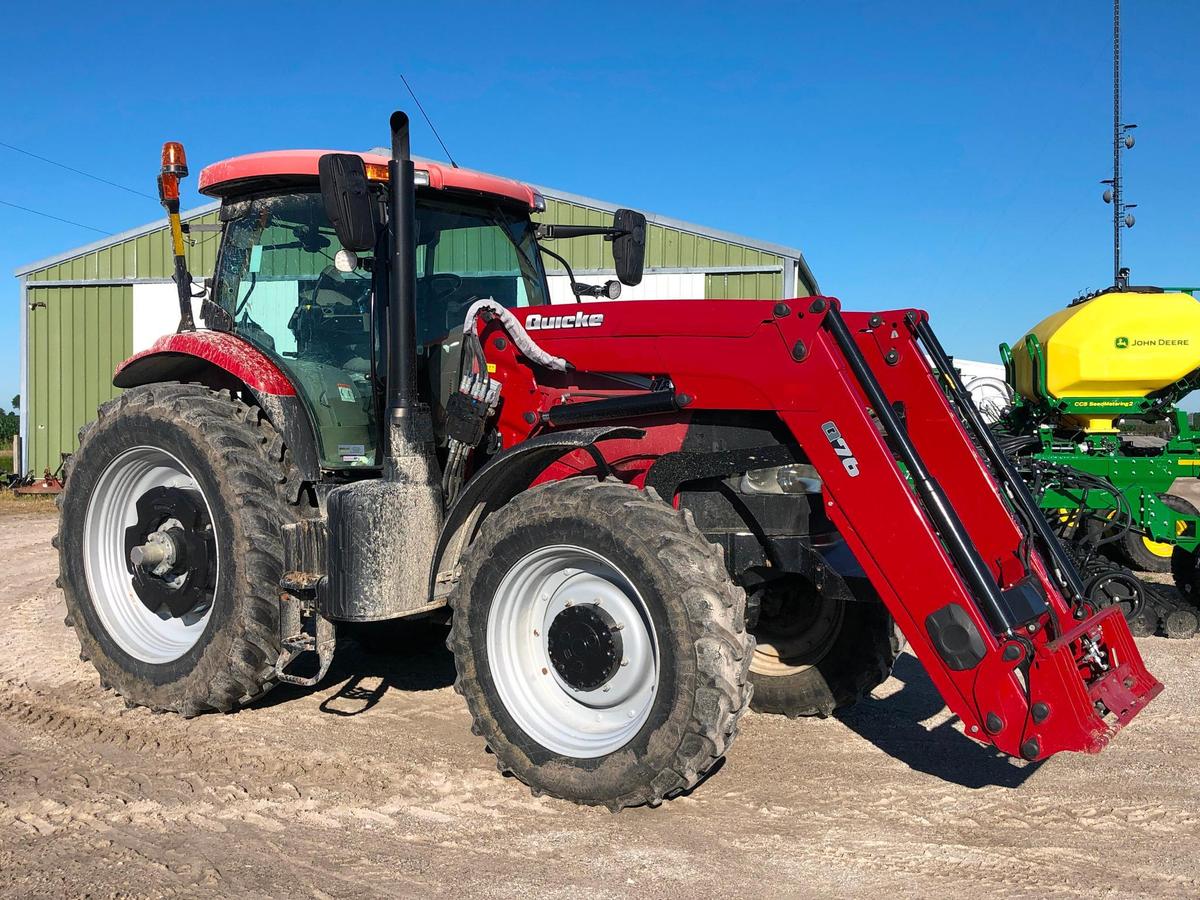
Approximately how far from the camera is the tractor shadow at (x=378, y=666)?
17.1 ft

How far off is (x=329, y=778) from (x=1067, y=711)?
2.61m

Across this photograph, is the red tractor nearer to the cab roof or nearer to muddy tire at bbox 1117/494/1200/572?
the cab roof

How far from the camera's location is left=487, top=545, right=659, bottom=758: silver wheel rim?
3.78m

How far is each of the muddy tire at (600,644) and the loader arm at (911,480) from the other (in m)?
0.53

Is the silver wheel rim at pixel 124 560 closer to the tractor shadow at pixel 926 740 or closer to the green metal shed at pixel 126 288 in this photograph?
the tractor shadow at pixel 926 740

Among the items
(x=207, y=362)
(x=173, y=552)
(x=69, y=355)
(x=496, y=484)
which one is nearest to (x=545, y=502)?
(x=496, y=484)

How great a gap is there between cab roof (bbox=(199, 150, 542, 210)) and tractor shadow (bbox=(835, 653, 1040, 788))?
300cm

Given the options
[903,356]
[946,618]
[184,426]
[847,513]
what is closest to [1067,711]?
[946,618]

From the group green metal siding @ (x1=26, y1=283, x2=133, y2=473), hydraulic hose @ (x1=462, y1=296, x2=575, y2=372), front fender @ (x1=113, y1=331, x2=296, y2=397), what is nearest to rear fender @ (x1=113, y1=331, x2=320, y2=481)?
front fender @ (x1=113, y1=331, x2=296, y2=397)

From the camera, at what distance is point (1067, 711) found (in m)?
3.37

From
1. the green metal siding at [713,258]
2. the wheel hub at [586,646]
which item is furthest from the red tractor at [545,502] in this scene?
the green metal siding at [713,258]

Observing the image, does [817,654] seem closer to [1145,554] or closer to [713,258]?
[1145,554]

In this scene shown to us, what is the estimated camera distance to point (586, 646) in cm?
385

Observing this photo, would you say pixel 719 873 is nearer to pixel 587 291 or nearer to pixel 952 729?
pixel 952 729
